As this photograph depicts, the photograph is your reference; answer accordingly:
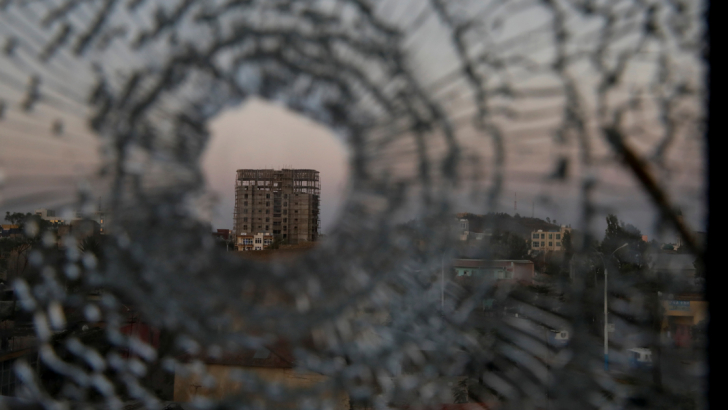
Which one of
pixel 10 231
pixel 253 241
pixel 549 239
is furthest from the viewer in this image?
pixel 253 241

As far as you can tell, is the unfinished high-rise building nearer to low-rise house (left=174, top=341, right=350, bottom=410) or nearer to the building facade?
low-rise house (left=174, top=341, right=350, bottom=410)

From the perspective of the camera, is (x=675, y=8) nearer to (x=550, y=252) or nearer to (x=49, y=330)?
(x=550, y=252)

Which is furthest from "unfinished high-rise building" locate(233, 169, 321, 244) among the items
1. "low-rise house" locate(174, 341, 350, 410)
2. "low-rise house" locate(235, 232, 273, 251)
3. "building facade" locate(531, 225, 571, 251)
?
"building facade" locate(531, 225, 571, 251)

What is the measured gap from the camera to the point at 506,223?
0.53 m

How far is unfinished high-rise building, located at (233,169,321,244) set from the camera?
699 millimetres

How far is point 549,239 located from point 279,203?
0.46 m

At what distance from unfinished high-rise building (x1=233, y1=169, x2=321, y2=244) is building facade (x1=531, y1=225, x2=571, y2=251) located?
0.28 m

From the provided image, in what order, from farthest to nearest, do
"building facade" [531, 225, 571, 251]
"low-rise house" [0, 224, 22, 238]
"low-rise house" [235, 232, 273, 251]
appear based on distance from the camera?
"low-rise house" [235, 232, 273, 251] < "low-rise house" [0, 224, 22, 238] < "building facade" [531, 225, 571, 251]

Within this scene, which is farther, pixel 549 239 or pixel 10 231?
pixel 10 231

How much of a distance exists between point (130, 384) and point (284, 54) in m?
0.45

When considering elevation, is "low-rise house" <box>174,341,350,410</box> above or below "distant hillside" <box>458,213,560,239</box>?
below

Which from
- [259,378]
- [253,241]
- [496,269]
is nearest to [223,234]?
[253,241]

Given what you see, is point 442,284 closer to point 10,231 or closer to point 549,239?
point 549,239

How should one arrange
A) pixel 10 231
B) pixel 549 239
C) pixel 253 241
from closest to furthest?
1. pixel 549 239
2. pixel 10 231
3. pixel 253 241
